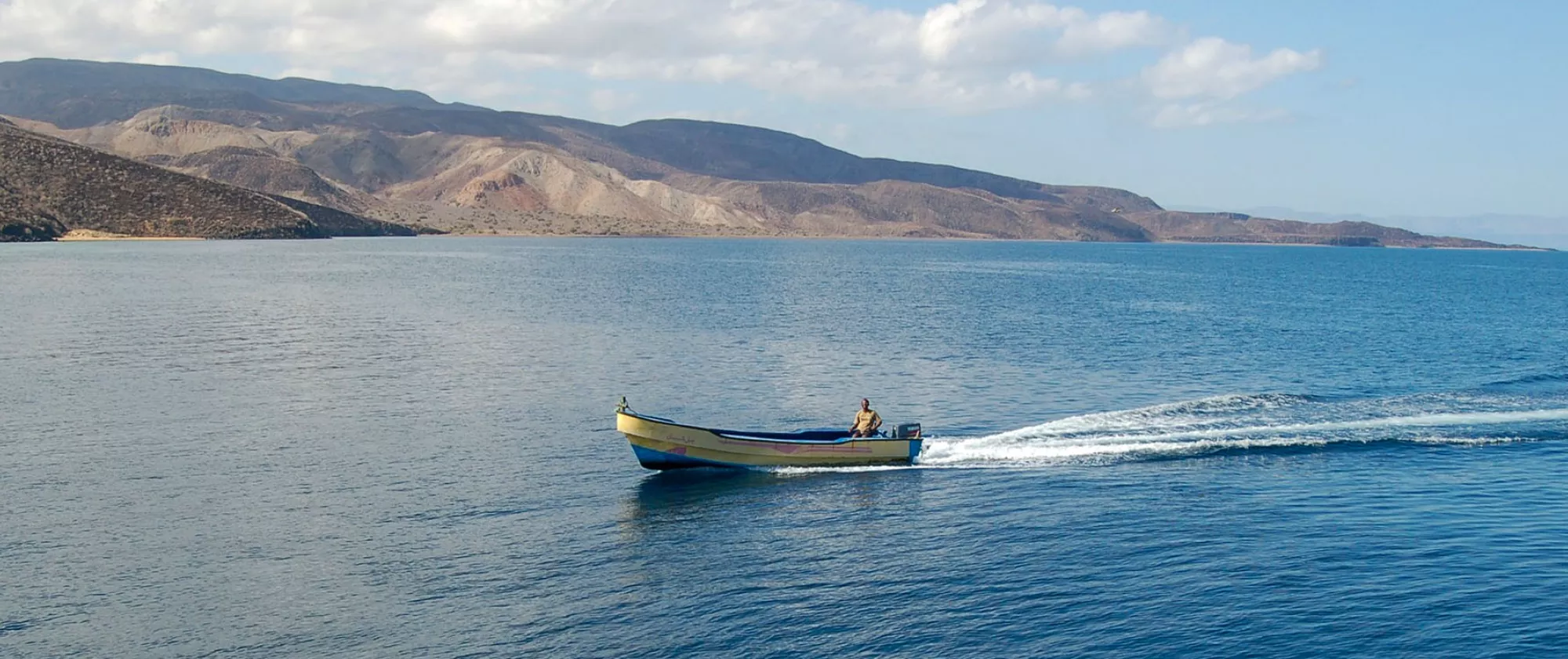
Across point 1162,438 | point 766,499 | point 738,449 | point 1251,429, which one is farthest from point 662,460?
point 1251,429

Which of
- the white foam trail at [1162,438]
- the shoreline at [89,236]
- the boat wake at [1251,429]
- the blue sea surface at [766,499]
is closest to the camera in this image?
the blue sea surface at [766,499]

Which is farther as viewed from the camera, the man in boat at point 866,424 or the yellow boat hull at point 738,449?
the man in boat at point 866,424

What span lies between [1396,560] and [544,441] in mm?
26770

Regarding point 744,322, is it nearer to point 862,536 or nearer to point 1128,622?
point 862,536

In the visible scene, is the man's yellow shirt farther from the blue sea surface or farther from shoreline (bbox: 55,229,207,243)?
shoreline (bbox: 55,229,207,243)

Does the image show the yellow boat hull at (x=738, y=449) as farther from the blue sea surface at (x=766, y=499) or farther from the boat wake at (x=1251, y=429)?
the boat wake at (x=1251, y=429)

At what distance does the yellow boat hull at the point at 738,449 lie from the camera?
41.7 m

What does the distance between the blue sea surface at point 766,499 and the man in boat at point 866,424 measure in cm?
155

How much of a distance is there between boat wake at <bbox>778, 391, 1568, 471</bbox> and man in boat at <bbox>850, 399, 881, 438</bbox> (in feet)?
4.16

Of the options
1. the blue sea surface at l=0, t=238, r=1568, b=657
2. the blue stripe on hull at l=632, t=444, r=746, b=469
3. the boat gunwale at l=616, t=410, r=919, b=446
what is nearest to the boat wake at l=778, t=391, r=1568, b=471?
the blue sea surface at l=0, t=238, r=1568, b=657

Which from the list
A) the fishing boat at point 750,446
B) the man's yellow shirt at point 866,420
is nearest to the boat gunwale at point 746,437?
the fishing boat at point 750,446

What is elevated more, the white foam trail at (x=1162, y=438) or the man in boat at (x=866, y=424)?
the man in boat at (x=866, y=424)

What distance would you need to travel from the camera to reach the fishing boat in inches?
1642

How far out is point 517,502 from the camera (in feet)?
121
